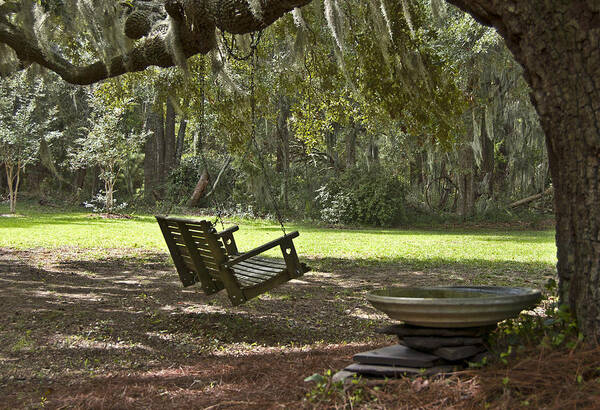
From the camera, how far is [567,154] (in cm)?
261

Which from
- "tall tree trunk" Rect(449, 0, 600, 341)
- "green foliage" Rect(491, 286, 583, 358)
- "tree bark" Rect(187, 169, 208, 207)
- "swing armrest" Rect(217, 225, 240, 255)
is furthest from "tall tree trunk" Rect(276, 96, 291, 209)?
"green foliage" Rect(491, 286, 583, 358)

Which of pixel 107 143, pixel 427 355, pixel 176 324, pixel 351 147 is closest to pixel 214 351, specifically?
pixel 176 324

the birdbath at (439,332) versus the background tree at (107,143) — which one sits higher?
the background tree at (107,143)

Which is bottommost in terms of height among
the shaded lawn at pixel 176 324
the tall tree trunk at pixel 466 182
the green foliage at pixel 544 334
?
the shaded lawn at pixel 176 324

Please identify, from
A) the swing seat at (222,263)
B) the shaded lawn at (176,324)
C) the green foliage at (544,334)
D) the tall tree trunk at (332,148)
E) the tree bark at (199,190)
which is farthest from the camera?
the tree bark at (199,190)

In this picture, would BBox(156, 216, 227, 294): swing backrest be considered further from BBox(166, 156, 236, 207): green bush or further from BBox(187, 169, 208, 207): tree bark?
BBox(187, 169, 208, 207): tree bark

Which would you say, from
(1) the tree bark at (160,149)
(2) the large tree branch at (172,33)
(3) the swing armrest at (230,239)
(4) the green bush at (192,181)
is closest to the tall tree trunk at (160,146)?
(1) the tree bark at (160,149)

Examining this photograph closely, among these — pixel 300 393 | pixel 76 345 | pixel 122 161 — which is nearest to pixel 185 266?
pixel 76 345

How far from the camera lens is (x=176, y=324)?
4.77m

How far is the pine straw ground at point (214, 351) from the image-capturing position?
2.28 meters

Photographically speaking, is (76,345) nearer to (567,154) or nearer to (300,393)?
(300,393)

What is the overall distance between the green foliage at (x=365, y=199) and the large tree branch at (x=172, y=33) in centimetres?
1124

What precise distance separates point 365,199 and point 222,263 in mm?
13396

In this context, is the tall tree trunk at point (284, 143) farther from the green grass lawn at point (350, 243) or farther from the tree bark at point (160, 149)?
the tree bark at point (160, 149)
